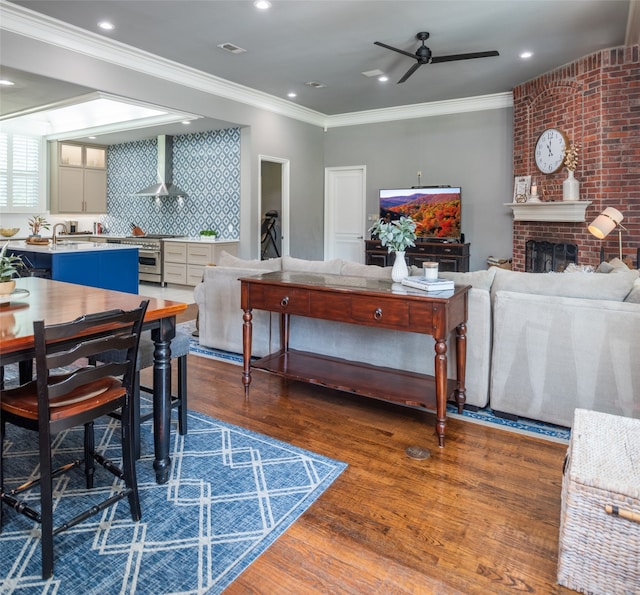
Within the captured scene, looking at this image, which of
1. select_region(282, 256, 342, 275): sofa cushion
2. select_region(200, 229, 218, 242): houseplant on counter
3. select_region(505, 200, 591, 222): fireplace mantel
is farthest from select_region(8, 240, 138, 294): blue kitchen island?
select_region(505, 200, 591, 222): fireplace mantel

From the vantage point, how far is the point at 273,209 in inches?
377

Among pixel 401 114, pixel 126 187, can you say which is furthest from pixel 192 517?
pixel 126 187

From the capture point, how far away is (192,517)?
1.91 meters

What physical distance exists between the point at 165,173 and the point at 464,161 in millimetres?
5113

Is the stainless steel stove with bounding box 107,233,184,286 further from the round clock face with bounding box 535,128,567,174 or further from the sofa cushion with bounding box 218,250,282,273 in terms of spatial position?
the round clock face with bounding box 535,128,567,174

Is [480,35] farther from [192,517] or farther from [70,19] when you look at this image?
[192,517]

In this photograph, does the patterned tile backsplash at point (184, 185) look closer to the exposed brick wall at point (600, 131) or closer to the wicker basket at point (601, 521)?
the exposed brick wall at point (600, 131)

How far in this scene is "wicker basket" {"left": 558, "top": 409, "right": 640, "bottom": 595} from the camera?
4.68 feet

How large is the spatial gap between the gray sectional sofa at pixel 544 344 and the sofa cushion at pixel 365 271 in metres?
0.02

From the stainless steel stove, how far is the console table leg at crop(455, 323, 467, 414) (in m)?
6.51

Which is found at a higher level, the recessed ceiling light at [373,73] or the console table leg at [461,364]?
the recessed ceiling light at [373,73]

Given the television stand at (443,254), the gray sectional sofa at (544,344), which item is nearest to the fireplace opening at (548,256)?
the television stand at (443,254)

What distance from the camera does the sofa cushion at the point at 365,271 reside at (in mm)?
3365

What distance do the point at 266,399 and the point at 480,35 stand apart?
4133 mm
